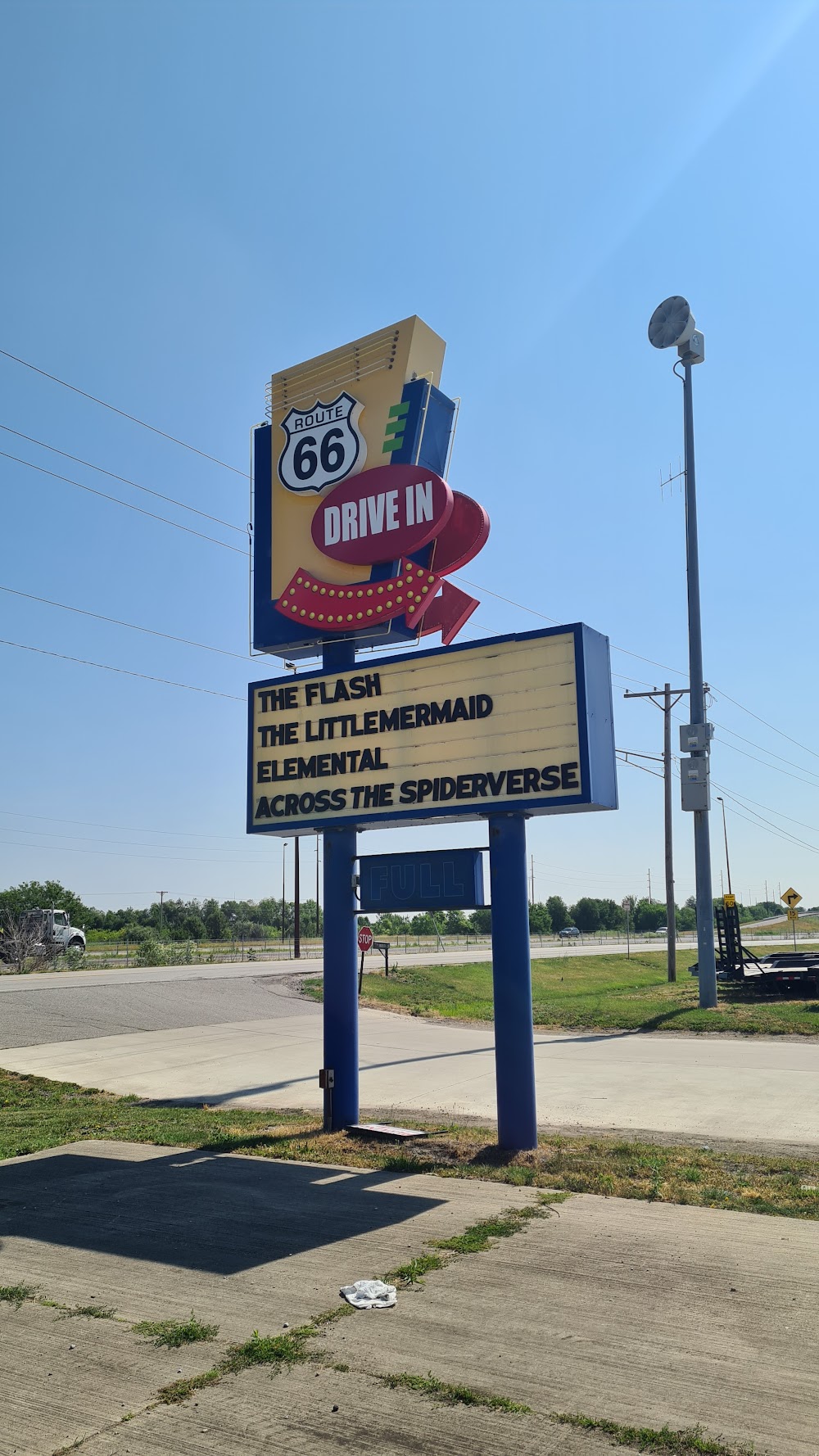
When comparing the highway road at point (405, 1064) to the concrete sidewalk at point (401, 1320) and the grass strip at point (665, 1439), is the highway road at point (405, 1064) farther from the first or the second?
the grass strip at point (665, 1439)

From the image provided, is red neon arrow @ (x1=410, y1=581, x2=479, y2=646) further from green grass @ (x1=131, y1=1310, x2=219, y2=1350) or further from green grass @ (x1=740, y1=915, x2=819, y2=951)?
green grass @ (x1=740, y1=915, x2=819, y2=951)

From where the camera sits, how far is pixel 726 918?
2989cm

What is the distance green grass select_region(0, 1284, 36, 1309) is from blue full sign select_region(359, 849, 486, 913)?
5.12 metres

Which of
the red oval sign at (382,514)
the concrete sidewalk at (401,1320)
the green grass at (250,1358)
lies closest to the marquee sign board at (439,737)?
the red oval sign at (382,514)

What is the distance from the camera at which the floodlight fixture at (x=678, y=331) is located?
25.7 meters

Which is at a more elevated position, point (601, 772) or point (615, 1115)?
point (601, 772)

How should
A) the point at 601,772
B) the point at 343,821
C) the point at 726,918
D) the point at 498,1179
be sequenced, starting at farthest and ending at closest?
the point at 726,918
the point at 343,821
the point at 601,772
the point at 498,1179

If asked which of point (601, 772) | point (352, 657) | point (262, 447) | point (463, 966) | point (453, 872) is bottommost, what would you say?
point (463, 966)

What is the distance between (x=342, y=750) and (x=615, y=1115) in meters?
5.64

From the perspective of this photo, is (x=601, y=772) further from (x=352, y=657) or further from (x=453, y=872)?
(x=352, y=657)

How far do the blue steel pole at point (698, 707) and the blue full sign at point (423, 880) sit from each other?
14.9 m

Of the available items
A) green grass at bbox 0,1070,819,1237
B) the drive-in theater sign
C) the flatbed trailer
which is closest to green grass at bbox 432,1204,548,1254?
green grass at bbox 0,1070,819,1237

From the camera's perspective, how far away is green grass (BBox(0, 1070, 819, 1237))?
8.17 metres

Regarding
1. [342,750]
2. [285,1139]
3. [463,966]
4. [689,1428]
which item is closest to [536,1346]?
[689,1428]
